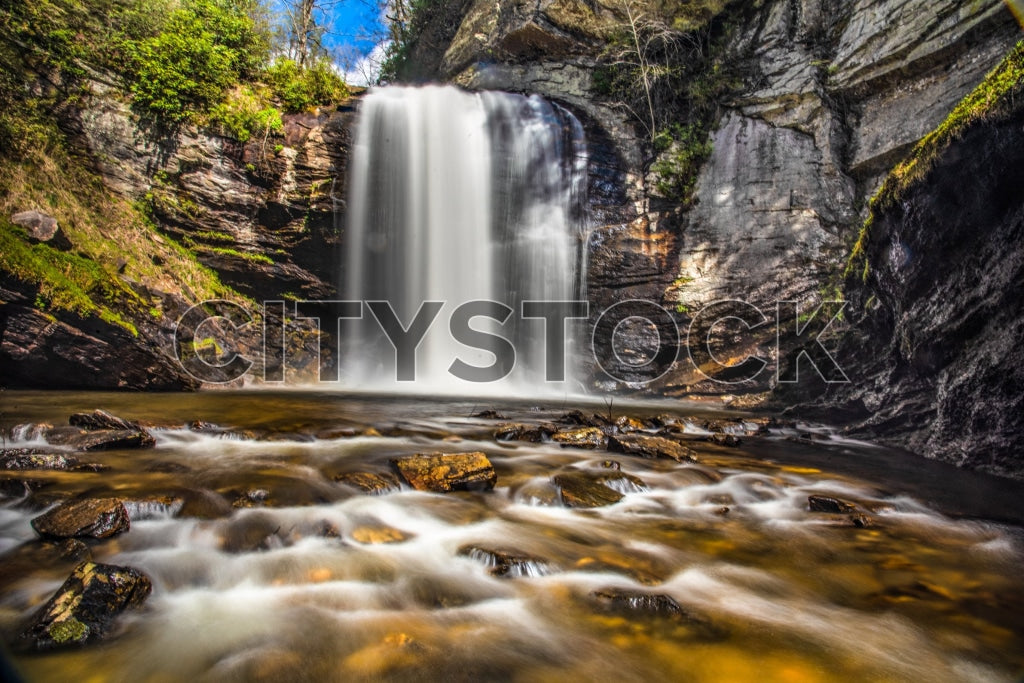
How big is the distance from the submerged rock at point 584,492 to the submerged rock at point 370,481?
3.88 feet

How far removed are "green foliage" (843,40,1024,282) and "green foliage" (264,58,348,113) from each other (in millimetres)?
12462

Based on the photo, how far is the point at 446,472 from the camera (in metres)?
3.51

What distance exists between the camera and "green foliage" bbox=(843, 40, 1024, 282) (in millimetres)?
3963

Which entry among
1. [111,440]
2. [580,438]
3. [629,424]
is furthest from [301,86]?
[580,438]

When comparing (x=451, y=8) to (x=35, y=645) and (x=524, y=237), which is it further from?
(x=35, y=645)

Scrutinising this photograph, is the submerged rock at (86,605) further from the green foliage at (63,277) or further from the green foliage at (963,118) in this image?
the green foliage at (63,277)

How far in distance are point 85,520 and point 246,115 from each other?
473 inches

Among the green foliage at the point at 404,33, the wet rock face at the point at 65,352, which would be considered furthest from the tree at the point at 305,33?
the wet rock face at the point at 65,352

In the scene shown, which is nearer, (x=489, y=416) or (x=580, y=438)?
(x=580, y=438)

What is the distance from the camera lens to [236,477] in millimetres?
3271

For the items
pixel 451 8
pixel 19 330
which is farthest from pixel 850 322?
pixel 451 8

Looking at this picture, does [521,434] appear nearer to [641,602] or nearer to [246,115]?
[641,602]

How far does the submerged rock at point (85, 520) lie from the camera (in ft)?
7.30

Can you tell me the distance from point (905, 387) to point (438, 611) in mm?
7022
